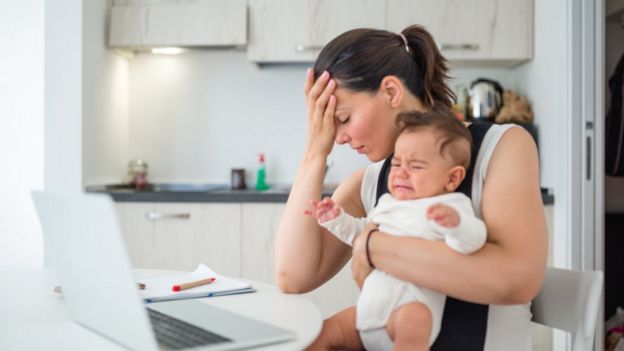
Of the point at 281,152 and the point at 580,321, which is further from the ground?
the point at 281,152

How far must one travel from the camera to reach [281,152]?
384 centimetres

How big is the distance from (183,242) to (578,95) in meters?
2.00

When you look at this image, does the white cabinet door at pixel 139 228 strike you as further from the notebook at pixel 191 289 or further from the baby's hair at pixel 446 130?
the baby's hair at pixel 446 130

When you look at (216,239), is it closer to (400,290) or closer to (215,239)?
(215,239)

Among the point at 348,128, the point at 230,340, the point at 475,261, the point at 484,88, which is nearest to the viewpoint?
the point at 230,340

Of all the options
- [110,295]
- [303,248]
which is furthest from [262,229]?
[110,295]

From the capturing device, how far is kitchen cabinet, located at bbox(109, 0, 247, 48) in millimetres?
3506

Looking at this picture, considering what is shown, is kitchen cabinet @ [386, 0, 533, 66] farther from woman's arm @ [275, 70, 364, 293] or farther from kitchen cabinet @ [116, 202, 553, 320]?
woman's arm @ [275, 70, 364, 293]

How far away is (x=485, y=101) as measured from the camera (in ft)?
11.5

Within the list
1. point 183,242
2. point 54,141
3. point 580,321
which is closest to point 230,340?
point 580,321

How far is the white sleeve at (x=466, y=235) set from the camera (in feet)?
3.68

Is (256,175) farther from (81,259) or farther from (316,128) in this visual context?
(81,259)

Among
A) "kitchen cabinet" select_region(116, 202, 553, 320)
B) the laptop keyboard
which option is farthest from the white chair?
"kitchen cabinet" select_region(116, 202, 553, 320)

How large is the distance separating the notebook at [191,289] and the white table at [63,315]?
0.08 feet
